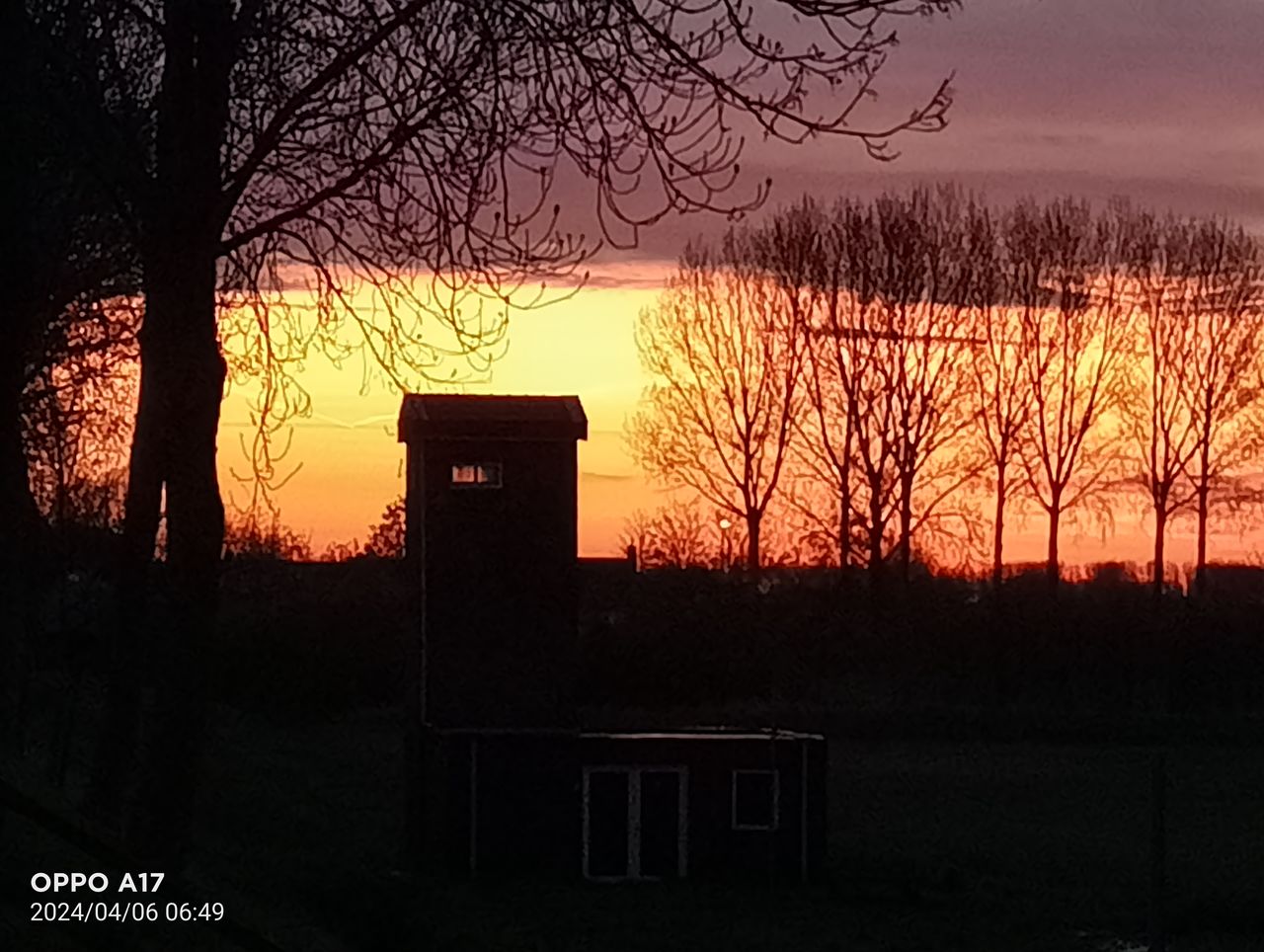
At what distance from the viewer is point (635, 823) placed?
28969mm

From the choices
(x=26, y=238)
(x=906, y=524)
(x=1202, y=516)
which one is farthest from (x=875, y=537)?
(x=26, y=238)

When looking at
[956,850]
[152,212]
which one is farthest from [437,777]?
[152,212]

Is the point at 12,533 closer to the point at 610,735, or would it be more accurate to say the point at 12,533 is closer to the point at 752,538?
the point at 610,735

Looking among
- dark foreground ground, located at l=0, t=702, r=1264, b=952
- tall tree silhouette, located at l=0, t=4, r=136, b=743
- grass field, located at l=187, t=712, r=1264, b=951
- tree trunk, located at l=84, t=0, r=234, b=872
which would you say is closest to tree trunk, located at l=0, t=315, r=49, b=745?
tall tree silhouette, located at l=0, t=4, r=136, b=743

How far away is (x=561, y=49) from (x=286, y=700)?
39.7 meters

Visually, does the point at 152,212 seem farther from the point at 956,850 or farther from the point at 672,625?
the point at 672,625

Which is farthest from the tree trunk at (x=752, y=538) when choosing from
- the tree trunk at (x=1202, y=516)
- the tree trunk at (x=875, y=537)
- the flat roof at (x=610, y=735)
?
the flat roof at (x=610, y=735)

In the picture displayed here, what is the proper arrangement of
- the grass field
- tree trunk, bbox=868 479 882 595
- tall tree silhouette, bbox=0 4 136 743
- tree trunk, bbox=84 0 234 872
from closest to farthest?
1. tall tree silhouette, bbox=0 4 136 743
2. tree trunk, bbox=84 0 234 872
3. the grass field
4. tree trunk, bbox=868 479 882 595

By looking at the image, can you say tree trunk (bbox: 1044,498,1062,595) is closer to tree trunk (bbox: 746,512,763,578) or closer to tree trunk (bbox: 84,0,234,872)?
tree trunk (bbox: 746,512,763,578)

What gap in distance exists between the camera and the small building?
28.9m

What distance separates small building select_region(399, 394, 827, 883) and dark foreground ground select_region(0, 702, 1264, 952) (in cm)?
91

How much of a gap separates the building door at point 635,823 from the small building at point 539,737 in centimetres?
2

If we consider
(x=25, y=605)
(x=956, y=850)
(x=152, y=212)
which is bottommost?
(x=956, y=850)

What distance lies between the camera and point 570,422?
1139 inches
